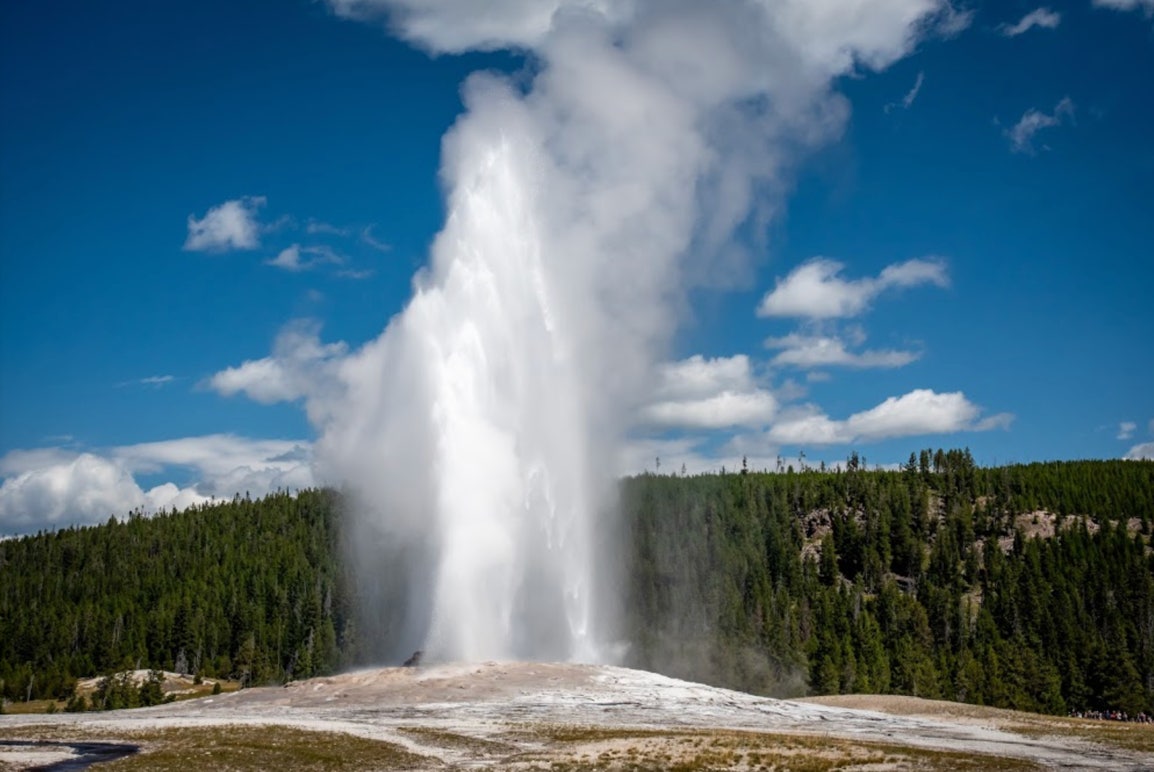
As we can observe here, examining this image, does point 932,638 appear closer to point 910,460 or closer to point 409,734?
point 910,460

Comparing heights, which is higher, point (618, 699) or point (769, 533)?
point (769, 533)

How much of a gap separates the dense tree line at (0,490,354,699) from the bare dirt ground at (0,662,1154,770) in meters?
62.0

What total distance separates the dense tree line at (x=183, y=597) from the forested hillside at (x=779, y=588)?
43 cm

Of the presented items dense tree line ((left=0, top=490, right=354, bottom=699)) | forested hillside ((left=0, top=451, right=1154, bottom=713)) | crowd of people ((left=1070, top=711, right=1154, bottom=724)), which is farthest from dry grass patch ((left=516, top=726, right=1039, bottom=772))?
dense tree line ((left=0, top=490, right=354, bottom=699))

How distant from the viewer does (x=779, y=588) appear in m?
134

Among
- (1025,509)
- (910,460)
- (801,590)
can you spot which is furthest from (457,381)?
(910,460)

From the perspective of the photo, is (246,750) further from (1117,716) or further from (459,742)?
(1117,716)

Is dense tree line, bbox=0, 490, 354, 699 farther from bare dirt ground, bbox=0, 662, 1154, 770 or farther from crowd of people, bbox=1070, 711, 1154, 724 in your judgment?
crowd of people, bbox=1070, 711, 1154, 724

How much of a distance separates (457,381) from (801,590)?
87.3 m

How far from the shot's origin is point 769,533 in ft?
518

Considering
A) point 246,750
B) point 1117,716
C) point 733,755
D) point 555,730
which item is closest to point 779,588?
point 1117,716

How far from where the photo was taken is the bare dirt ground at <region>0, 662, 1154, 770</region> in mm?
30156

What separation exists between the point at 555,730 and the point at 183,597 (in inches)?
4757

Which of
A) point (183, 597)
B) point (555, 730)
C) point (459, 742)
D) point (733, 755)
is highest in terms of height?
point (183, 597)
